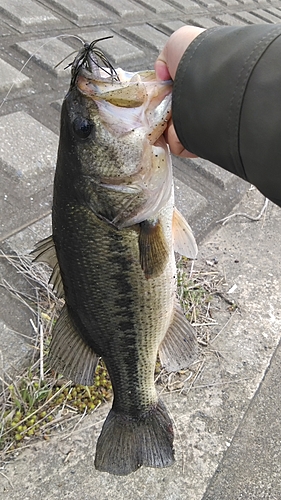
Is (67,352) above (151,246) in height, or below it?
below

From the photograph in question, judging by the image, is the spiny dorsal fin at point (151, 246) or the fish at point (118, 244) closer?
the fish at point (118, 244)

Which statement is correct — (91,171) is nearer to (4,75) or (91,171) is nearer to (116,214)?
(116,214)

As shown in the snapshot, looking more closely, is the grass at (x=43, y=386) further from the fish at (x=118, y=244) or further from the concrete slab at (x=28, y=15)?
the concrete slab at (x=28, y=15)

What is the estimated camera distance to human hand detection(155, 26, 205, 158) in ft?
5.42

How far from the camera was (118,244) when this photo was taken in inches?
70.0

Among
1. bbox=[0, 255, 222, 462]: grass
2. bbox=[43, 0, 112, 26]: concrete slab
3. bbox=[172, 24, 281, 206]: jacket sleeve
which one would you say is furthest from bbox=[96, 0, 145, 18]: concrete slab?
bbox=[172, 24, 281, 206]: jacket sleeve

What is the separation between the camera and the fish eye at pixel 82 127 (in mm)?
1681

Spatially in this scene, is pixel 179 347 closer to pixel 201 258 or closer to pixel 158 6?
pixel 201 258

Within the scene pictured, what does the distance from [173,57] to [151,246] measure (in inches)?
24.5

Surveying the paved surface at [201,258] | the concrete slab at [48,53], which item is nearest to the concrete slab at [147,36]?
the paved surface at [201,258]

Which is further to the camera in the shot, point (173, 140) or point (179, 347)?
point (179, 347)

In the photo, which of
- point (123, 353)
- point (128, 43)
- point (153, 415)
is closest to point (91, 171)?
point (123, 353)

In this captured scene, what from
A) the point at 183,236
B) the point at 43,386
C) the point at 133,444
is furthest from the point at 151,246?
the point at 43,386

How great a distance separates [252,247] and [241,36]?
221 cm
